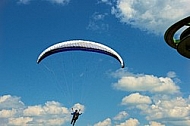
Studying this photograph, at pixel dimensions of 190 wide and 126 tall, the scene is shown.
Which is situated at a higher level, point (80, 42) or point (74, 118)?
point (80, 42)

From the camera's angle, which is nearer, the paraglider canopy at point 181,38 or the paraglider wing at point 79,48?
the paraglider canopy at point 181,38

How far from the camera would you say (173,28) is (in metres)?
50.3

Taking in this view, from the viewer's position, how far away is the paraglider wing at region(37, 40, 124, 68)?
50.8 meters

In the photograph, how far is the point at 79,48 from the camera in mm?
51000

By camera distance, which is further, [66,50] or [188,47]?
[188,47]

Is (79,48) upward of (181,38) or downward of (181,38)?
downward

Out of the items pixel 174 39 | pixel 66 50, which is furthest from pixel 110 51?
pixel 174 39

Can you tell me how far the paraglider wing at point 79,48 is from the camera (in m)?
50.8

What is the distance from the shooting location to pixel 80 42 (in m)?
51.0

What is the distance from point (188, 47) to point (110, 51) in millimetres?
11702

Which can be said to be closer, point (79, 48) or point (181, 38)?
point (79, 48)

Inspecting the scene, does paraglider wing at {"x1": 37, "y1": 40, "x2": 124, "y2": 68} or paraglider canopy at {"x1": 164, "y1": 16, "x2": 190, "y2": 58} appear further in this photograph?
paraglider wing at {"x1": 37, "y1": 40, "x2": 124, "y2": 68}

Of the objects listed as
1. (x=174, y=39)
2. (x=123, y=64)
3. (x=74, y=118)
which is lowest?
(x=74, y=118)

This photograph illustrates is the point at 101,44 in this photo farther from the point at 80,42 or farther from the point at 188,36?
the point at 188,36
